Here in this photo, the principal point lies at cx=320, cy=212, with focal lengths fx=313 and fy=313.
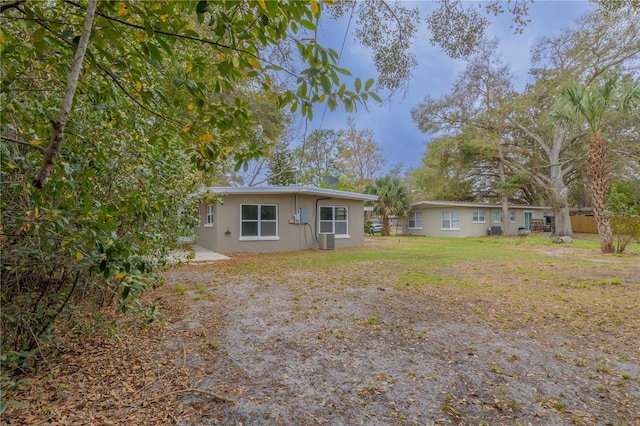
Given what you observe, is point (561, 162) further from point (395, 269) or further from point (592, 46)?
point (395, 269)

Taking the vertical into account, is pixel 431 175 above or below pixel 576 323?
above

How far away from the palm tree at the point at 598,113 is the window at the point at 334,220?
348 inches

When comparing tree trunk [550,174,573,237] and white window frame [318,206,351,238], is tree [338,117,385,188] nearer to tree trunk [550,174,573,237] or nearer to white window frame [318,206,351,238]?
white window frame [318,206,351,238]

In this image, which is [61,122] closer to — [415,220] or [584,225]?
[415,220]

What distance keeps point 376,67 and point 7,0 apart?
4010mm

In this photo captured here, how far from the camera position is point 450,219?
2195cm

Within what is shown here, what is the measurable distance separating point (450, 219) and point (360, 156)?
1193 centimetres

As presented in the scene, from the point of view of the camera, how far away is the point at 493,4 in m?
3.58

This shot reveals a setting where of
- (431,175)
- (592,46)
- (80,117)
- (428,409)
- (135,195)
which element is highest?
(592,46)

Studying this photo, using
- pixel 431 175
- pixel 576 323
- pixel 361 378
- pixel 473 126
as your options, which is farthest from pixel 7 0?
pixel 431 175

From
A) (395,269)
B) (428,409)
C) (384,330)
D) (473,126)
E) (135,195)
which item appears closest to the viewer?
(428,409)

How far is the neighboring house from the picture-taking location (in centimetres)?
2159

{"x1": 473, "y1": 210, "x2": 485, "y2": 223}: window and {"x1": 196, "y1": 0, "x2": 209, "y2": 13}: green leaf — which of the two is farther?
{"x1": 473, "y1": 210, "x2": 485, "y2": 223}: window

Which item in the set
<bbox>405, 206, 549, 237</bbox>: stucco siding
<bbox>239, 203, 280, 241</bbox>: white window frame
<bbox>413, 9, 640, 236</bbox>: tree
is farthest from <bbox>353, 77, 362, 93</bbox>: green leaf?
<bbox>405, 206, 549, 237</bbox>: stucco siding
